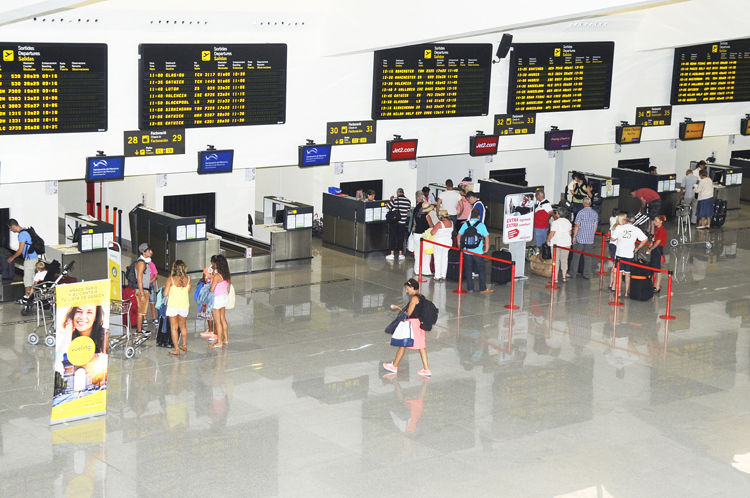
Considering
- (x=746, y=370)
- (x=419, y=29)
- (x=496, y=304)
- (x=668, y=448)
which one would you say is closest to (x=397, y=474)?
(x=668, y=448)

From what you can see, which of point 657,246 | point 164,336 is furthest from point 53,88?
point 657,246

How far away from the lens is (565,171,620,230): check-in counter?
20734 mm

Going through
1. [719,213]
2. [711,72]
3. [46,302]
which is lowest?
[46,302]

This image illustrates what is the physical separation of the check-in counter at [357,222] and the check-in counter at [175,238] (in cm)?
309

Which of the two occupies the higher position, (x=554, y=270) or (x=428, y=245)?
(x=428, y=245)

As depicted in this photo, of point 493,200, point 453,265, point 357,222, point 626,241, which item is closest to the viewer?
point 626,241

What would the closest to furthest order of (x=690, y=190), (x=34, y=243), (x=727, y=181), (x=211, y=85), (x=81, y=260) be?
(x=34, y=243)
(x=81, y=260)
(x=211, y=85)
(x=690, y=190)
(x=727, y=181)

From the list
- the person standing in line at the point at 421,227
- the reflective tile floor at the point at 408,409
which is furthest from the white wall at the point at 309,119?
the reflective tile floor at the point at 408,409

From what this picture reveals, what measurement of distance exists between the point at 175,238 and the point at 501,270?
5.19 meters

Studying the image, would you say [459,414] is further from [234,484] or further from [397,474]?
[234,484]

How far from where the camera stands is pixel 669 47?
18578mm

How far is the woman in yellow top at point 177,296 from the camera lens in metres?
11.3

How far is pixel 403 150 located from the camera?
55.8 ft

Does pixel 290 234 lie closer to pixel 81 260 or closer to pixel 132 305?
pixel 81 260
